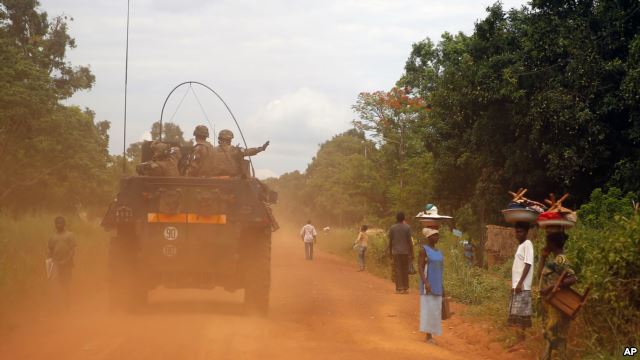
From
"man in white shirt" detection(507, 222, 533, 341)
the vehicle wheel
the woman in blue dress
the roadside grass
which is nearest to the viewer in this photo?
"man in white shirt" detection(507, 222, 533, 341)

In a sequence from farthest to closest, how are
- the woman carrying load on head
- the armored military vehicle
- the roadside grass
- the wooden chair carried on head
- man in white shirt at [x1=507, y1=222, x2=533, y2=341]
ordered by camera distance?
the roadside grass
the armored military vehicle
man in white shirt at [x1=507, y1=222, x2=533, y2=341]
the woman carrying load on head
the wooden chair carried on head

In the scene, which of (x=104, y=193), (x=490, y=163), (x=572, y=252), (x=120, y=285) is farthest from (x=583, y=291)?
(x=104, y=193)

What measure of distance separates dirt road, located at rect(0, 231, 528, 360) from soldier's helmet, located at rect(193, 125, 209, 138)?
9.69 feet

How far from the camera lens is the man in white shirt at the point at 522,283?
32.0ft

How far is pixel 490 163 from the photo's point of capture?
2480 centimetres

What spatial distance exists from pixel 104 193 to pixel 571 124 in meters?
28.6

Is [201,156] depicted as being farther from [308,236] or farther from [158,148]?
[308,236]

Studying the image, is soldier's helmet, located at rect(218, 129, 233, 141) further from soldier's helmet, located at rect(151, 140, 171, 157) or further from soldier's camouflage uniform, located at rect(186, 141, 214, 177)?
soldier's helmet, located at rect(151, 140, 171, 157)

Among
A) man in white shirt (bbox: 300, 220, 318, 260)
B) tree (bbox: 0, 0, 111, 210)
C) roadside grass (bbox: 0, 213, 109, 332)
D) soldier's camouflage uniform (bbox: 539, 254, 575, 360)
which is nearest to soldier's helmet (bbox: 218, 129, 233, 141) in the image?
roadside grass (bbox: 0, 213, 109, 332)

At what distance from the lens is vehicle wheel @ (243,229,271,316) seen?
1234 centimetres

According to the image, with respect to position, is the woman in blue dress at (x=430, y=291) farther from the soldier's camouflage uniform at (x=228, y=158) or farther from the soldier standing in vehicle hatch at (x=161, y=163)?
the soldier standing in vehicle hatch at (x=161, y=163)

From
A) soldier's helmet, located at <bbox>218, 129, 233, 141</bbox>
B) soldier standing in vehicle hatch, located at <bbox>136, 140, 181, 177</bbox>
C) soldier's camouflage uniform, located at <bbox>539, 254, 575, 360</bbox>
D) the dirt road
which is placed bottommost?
the dirt road

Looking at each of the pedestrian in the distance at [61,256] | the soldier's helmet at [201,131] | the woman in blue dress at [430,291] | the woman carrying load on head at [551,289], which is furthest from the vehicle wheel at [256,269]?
the woman carrying load on head at [551,289]

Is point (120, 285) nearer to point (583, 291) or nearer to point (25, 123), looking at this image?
point (583, 291)
